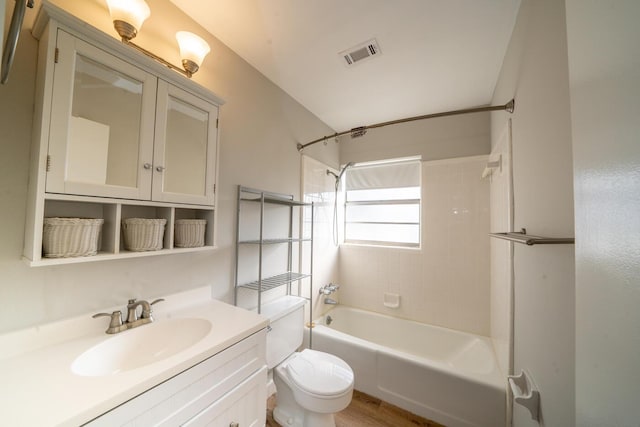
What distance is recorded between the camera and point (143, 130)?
38.1 inches

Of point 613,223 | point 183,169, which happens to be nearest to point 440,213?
point 613,223

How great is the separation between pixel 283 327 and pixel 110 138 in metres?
1.46

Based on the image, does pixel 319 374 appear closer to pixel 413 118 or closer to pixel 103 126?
pixel 103 126

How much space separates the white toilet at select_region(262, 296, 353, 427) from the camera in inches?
49.7

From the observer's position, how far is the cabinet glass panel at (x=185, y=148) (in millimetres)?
1083

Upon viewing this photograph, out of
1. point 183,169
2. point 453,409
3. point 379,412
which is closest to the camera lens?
point 183,169

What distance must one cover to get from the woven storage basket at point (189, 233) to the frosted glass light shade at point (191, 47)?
857 mm

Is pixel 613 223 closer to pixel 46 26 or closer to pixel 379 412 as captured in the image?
pixel 46 26

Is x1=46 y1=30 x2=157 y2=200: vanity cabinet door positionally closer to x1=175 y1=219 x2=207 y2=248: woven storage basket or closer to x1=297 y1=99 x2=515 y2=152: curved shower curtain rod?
x1=175 y1=219 x2=207 y2=248: woven storage basket

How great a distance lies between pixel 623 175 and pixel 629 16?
0.73 feet

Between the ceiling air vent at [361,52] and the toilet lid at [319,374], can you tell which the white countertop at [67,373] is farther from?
the ceiling air vent at [361,52]

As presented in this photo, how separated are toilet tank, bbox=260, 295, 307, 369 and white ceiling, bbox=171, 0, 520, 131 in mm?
1837

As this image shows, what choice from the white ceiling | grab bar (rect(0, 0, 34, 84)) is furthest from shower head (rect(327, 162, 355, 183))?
grab bar (rect(0, 0, 34, 84))

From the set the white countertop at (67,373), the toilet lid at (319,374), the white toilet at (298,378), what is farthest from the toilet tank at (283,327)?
the white countertop at (67,373)
